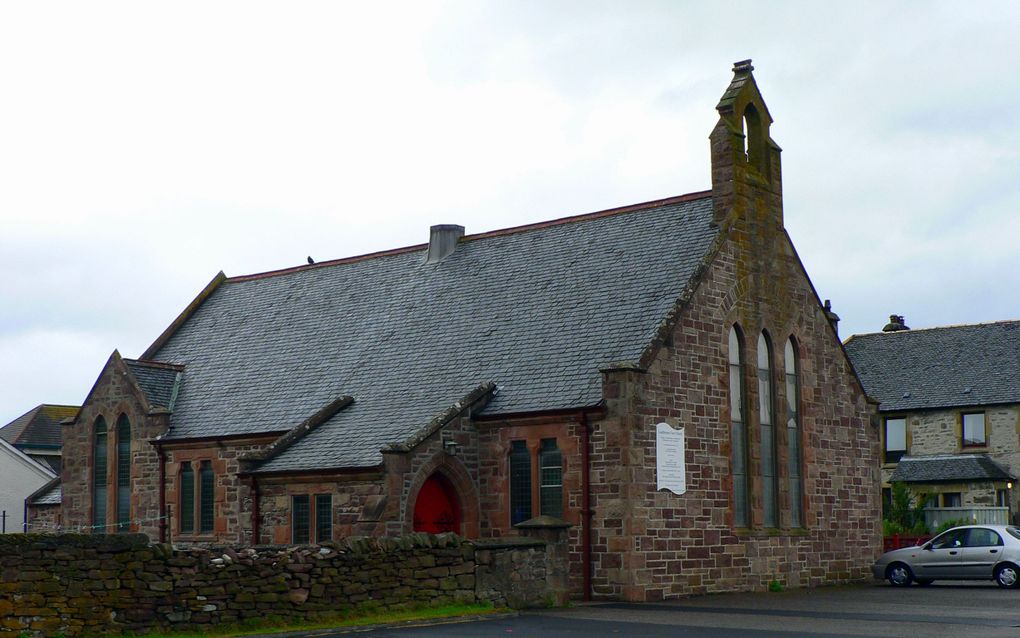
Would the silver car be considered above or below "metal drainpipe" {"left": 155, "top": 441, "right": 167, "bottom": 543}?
below

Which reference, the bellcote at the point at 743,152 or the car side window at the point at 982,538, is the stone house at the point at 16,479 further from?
the car side window at the point at 982,538

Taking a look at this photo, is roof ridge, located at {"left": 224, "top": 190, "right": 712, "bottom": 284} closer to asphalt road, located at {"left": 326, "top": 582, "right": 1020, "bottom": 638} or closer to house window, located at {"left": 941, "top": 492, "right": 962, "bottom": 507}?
asphalt road, located at {"left": 326, "top": 582, "right": 1020, "bottom": 638}

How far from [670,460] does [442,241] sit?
11.7 meters

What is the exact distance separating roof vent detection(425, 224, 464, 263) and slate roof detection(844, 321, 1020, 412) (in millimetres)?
26177

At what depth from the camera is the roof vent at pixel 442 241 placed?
3725 cm

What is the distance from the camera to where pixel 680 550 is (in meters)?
28.3

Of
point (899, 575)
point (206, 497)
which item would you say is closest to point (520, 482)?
point (206, 497)

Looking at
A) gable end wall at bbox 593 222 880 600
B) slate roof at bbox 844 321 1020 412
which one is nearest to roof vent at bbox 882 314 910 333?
slate roof at bbox 844 321 1020 412

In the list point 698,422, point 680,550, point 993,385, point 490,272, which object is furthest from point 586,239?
point 993,385

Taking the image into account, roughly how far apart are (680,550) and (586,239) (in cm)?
916

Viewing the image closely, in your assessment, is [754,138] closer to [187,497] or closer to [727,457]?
[727,457]

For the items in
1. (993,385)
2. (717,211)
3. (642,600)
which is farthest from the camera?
(993,385)

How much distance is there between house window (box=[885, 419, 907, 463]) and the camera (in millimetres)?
56062

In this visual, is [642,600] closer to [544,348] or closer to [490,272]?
[544,348]
